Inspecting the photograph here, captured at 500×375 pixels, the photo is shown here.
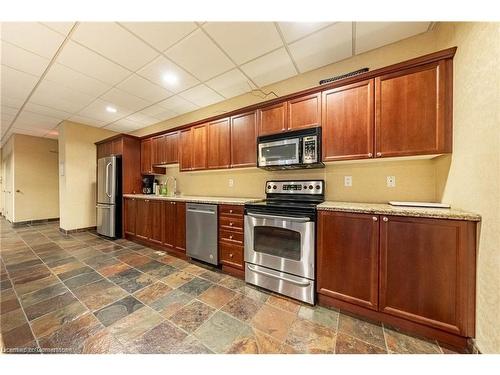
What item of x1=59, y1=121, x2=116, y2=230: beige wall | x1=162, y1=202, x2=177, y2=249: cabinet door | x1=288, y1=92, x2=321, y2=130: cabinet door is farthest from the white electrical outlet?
x1=59, y1=121, x2=116, y2=230: beige wall

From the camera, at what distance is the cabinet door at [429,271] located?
1296 millimetres

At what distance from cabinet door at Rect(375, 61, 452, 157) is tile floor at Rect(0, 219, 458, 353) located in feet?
5.07

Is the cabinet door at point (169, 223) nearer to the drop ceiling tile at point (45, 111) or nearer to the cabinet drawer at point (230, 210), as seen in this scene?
the cabinet drawer at point (230, 210)

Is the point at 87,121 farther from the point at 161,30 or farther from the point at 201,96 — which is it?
the point at 161,30

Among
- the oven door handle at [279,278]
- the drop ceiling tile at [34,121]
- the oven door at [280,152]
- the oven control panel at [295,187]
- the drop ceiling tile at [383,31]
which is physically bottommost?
the oven door handle at [279,278]

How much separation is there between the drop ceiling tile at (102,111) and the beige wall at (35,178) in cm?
331

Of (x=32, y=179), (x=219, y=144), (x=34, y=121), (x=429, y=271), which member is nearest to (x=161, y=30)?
(x=219, y=144)

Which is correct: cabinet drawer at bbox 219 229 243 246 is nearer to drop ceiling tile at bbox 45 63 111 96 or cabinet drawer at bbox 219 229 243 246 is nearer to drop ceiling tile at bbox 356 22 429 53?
drop ceiling tile at bbox 356 22 429 53

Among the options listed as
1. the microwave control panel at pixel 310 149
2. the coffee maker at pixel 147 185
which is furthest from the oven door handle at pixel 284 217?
the coffee maker at pixel 147 185

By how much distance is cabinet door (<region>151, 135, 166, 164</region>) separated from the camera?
379 centimetres

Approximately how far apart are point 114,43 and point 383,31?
2.78 meters

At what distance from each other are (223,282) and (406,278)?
1785 millimetres

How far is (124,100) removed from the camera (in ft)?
11.0
